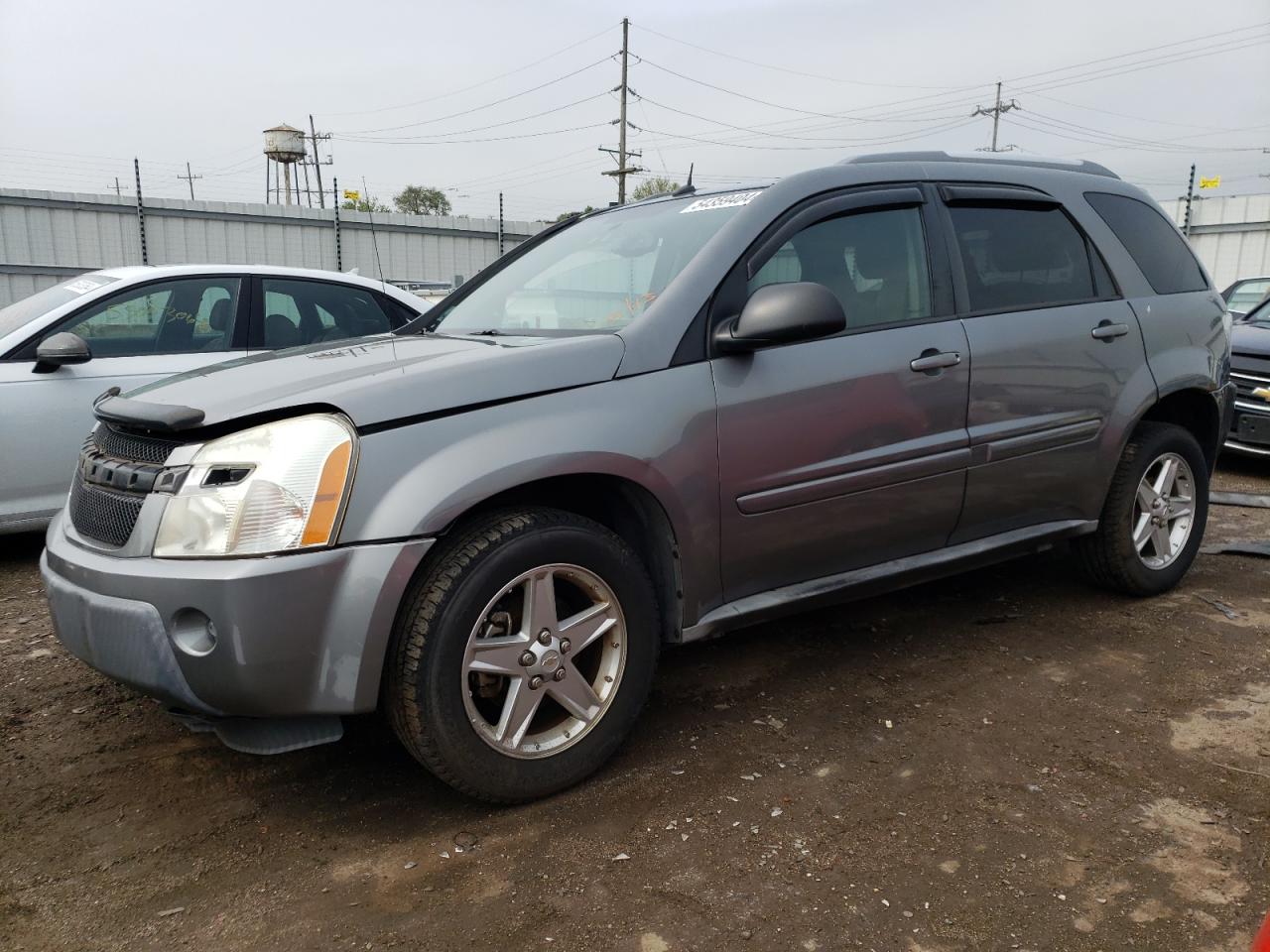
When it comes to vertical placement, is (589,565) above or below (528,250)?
below

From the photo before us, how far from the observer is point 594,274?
3.27m

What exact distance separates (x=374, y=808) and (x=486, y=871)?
0.47m

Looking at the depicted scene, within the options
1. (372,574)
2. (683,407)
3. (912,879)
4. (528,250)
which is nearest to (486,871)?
(372,574)

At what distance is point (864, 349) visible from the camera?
9.91 ft

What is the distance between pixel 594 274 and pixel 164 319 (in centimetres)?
306

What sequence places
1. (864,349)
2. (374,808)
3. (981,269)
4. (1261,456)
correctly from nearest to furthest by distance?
(374,808) < (864,349) < (981,269) < (1261,456)

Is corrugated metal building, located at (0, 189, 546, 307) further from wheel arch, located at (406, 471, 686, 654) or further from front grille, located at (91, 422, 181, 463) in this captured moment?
wheel arch, located at (406, 471, 686, 654)

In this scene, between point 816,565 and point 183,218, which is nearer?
point 816,565

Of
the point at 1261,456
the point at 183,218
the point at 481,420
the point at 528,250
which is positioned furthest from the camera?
the point at 183,218

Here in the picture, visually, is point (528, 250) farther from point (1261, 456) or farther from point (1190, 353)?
point (1261, 456)

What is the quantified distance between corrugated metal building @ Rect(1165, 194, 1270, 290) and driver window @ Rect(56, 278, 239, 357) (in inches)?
1055

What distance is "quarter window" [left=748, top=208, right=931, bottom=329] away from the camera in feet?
9.94

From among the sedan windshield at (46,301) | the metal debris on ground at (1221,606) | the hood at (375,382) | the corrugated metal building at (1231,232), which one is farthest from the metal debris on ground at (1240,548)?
the corrugated metal building at (1231,232)

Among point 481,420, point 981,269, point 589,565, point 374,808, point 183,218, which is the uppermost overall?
point 183,218
